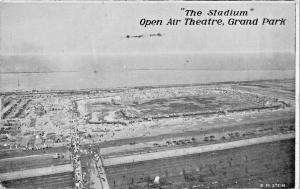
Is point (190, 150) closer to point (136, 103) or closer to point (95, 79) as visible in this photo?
point (136, 103)

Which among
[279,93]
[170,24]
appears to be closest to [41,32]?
[170,24]

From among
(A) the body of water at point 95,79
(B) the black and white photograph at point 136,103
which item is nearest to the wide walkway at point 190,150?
(B) the black and white photograph at point 136,103

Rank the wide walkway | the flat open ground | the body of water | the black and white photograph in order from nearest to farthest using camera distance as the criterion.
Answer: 1. the black and white photograph
2. the flat open ground
3. the wide walkway
4. the body of water

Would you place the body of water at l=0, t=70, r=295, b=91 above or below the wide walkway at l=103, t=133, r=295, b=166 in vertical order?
above

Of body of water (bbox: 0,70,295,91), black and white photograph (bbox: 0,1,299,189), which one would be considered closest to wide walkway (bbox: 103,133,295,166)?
black and white photograph (bbox: 0,1,299,189)

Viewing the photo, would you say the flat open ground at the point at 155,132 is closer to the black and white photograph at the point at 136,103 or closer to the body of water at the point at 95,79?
the black and white photograph at the point at 136,103

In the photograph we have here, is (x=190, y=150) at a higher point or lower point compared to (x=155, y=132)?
lower

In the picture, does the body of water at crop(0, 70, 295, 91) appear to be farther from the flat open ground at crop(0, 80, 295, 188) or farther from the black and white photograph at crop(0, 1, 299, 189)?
the flat open ground at crop(0, 80, 295, 188)

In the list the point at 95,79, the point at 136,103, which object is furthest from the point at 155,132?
the point at 95,79

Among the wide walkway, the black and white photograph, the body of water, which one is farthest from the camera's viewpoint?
the body of water
